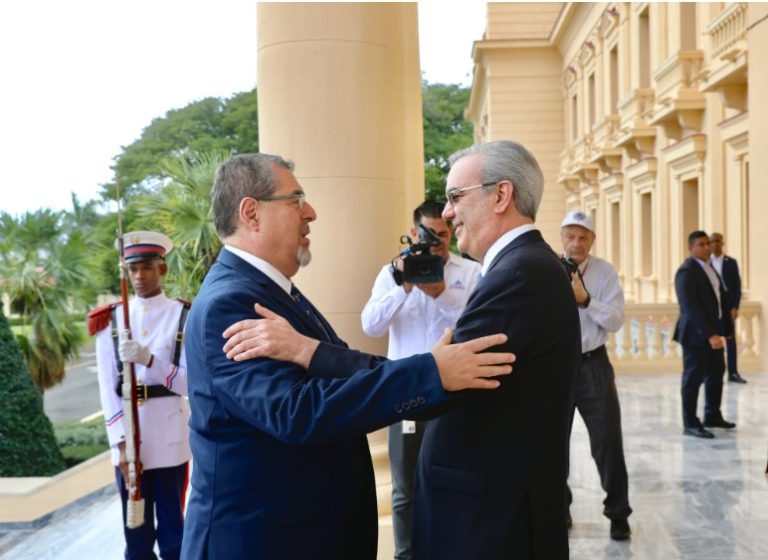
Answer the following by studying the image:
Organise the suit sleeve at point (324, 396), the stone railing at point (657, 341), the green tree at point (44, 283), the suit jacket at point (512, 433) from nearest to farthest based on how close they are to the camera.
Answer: the suit sleeve at point (324, 396), the suit jacket at point (512, 433), the stone railing at point (657, 341), the green tree at point (44, 283)

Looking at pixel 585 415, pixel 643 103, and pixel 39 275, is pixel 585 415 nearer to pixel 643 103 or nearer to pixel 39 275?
pixel 39 275

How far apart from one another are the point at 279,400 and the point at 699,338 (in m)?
6.14

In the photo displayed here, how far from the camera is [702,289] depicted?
7273mm

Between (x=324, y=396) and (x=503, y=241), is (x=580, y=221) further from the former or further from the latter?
(x=324, y=396)

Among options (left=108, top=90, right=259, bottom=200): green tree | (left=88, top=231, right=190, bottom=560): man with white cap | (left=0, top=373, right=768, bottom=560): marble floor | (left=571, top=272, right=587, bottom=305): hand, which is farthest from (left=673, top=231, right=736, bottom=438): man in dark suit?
(left=108, top=90, right=259, bottom=200): green tree

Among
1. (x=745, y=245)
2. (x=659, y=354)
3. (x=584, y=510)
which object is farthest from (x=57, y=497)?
(x=745, y=245)

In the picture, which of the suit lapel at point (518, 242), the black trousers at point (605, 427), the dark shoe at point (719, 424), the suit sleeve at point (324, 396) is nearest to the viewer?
the suit sleeve at point (324, 396)

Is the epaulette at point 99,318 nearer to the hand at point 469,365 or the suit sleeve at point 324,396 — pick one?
the suit sleeve at point 324,396

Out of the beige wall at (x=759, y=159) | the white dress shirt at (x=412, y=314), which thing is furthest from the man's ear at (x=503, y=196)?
the beige wall at (x=759, y=159)

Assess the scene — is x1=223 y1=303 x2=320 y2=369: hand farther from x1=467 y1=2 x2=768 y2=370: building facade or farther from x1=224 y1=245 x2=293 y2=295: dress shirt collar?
x1=467 y1=2 x2=768 y2=370: building facade

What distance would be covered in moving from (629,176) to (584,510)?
54.0 feet

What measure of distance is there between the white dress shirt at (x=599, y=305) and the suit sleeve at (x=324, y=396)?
9.69 ft

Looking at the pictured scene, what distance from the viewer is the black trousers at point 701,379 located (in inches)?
283

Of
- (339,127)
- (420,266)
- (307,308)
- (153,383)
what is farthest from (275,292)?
(339,127)
